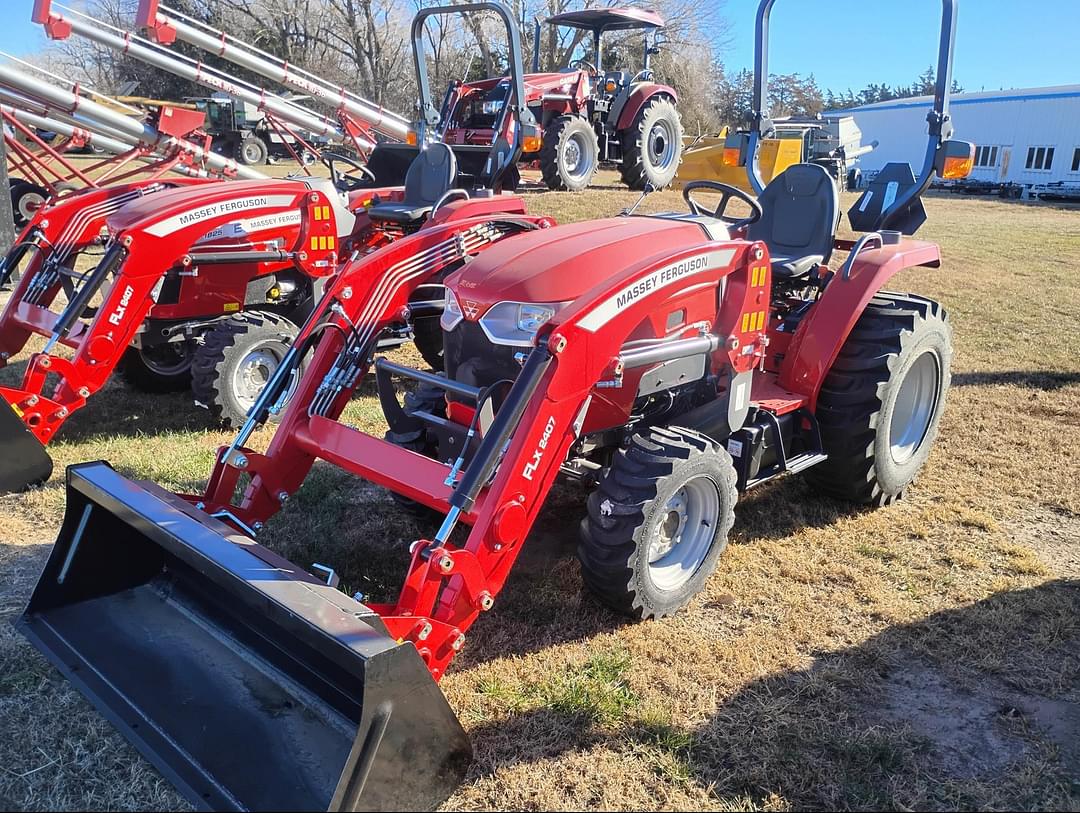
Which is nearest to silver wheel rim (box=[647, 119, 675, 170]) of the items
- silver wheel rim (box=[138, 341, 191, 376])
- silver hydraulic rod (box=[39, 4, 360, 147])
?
silver hydraulic rod (box=[39, 4, 360, 147])

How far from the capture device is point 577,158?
13.4 meters

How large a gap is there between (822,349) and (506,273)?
1.53 m

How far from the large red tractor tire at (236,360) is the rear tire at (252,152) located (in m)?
22.3

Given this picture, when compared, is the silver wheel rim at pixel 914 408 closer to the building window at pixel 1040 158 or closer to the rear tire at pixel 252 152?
the rear tire at pixel 252 152

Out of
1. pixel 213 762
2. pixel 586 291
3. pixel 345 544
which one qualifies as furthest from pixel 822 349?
pixel 213 762

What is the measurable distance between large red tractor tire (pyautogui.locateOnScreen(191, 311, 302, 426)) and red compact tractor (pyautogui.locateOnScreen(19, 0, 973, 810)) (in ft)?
3.70

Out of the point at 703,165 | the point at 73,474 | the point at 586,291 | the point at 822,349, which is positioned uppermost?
the point at 586,291

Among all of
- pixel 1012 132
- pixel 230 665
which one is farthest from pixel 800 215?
pixel 1012 132

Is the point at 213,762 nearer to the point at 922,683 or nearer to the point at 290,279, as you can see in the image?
the point at 922,683

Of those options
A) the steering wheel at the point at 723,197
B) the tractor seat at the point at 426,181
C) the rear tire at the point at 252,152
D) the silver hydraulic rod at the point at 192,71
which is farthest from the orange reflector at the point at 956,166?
the rear tire at the point at 252,152

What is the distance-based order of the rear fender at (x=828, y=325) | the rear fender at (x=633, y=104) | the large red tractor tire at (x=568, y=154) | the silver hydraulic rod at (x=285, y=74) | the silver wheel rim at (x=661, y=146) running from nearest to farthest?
the rear fender at (x=828, y=325) → the silver hydraulic rod at (x=285, y=74) → the large red tractor tire at (x=568, y=154) → the rear fender at (x=633, y=104) → the silver wheel rim at (x=661, y=146)

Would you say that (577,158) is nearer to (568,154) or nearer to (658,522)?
(568,154)

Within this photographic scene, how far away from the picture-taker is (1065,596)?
347cm

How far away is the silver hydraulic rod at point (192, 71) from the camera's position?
1161 cm
